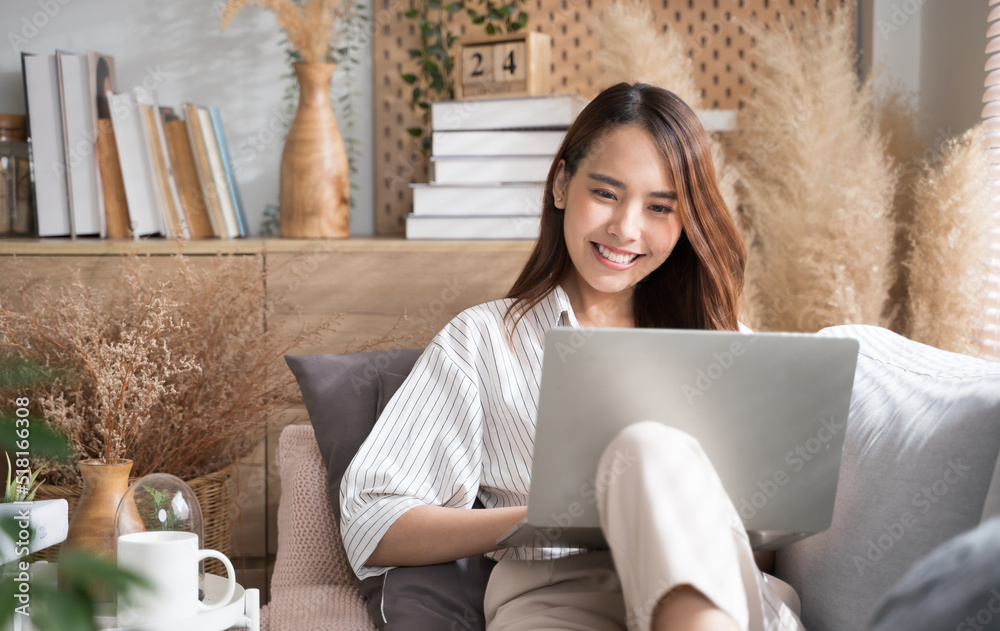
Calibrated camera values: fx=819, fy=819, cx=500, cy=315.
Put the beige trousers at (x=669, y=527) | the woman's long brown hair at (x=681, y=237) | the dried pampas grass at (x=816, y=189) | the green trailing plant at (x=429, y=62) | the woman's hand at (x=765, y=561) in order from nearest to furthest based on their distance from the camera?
the beige trousers at (x=669, y=527), the woman's hand at (x=765, y=561), the woman's long brown hair at (x=681, y=237), the dried pampas grass at (x=816, y=189), the green trailing plant at (x=429, y=62)

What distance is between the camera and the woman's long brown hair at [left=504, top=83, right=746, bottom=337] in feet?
4.33

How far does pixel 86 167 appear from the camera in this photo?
188 cm

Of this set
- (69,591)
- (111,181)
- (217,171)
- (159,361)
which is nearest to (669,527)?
(69,591)

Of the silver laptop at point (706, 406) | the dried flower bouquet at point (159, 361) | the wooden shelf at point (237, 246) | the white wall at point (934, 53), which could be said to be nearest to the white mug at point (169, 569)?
the dried flower bouquet at point (159, 361)

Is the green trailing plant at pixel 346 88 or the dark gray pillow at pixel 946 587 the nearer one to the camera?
the dark gray pillow at pixel 946 587

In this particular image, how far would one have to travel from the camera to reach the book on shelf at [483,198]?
187 centimetres

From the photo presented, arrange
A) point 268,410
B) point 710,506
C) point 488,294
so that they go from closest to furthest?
point 710,506
point 268,410
point 488,294

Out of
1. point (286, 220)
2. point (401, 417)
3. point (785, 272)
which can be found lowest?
point (401, 417)

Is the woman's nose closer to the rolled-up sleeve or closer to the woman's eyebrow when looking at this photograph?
the woman's eyebrow

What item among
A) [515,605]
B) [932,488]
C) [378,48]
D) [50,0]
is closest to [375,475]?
[515,605]

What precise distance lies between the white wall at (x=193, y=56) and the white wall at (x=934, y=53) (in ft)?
4.22

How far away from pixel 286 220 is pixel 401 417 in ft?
2.93

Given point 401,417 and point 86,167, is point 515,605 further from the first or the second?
point 86,167

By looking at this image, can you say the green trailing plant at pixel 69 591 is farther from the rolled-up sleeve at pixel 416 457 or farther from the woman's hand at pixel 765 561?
the woman's hand at pixel 765 561
